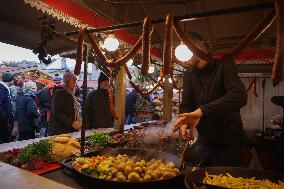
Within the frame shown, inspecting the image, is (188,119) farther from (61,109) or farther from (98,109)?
(98,109)

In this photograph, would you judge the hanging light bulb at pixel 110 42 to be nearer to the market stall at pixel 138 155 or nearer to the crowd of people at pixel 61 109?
the market stall at pixel 138 155

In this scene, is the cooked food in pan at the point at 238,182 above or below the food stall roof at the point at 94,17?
below

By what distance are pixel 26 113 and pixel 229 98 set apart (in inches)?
247

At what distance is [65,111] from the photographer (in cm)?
562

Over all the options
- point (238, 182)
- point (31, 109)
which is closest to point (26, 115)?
point (31, 109)

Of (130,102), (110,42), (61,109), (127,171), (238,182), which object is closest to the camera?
(238,182)

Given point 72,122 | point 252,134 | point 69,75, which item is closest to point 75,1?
point 69,75

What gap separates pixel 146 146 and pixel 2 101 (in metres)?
4.12

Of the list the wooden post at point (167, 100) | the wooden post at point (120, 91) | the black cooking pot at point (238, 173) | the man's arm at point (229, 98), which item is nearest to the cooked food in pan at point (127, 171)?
the black cooking pot at point (238, 173)

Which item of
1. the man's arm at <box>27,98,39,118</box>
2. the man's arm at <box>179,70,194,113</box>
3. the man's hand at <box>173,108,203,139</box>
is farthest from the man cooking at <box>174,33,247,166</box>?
the man's arm at <box>27,98,39,118</box>

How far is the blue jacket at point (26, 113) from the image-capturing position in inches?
295

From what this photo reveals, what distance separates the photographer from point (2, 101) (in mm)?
6242

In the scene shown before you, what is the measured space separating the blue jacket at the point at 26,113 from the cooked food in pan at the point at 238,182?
21.0ft

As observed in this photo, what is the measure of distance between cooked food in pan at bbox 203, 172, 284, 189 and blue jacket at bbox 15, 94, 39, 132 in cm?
641
